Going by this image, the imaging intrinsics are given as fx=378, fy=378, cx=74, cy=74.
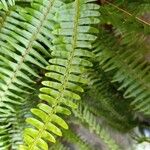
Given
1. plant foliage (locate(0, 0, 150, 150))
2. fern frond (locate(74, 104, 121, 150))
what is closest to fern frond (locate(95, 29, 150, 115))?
plant foliage (locate(0, 0, 150, 150))

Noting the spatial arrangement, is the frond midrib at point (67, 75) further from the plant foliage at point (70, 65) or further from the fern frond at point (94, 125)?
the fern frond at point (94, 125)

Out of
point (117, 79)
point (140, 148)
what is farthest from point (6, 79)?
point (140, 148)

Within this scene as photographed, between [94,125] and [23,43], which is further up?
[23,43]

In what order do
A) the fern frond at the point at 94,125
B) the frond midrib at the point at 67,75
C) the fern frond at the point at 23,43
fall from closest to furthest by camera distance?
the frond midrib at the point at 67,75 < the fern frond at the point at 23,43 < the fern frond at the point at 94,125

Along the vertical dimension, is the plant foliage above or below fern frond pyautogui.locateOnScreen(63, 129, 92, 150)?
above

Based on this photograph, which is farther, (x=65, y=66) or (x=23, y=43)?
(x=23, y=43)

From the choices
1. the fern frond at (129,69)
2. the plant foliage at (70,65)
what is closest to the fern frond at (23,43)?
the plant foliage at (70,65)

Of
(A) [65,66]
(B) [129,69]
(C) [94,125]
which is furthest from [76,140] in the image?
(A) [65,66]

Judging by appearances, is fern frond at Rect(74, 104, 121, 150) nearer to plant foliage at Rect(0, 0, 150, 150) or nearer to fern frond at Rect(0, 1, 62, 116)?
plant foliage at Rect(0, 0, 150, 150)

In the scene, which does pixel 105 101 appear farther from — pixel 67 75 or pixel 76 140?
pixel 67 75

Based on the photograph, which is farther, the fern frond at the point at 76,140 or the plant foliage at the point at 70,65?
the fern frond at the point at 76,140
